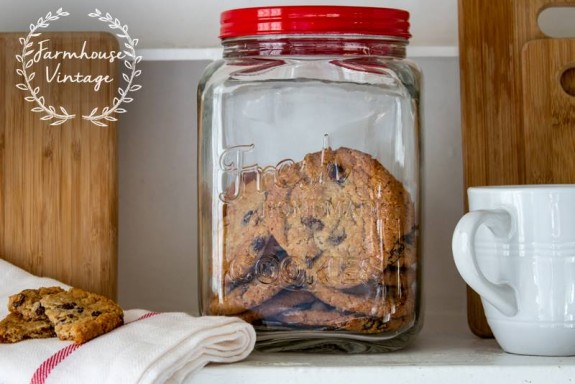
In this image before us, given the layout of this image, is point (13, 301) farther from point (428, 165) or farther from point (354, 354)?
point (428, 165)

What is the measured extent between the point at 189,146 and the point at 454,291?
360 mm

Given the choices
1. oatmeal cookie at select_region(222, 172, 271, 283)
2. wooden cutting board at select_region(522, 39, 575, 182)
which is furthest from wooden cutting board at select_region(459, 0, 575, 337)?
oatmeal cookie at select_region(222, 172, 271, 283)

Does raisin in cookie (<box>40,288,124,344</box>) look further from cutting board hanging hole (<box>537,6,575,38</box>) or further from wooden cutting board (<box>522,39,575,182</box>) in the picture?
cutting board hanging hole (<box>537,6,575,38</box>)

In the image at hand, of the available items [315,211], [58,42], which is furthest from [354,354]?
[58,42]

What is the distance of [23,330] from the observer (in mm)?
785

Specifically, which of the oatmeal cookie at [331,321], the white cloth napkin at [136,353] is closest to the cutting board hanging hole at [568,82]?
the oatmeal cookie at [331,321]

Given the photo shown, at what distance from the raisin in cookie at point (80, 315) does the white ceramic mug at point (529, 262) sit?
0.99 feet

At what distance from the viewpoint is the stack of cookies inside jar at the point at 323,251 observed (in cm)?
80

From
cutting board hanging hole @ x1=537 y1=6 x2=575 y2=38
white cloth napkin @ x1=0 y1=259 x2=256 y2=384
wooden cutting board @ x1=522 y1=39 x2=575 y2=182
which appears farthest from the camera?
cutting board hanging hole @ x1=537 y1=6 x2=575 y2=38

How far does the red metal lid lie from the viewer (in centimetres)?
81

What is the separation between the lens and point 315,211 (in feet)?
2.63

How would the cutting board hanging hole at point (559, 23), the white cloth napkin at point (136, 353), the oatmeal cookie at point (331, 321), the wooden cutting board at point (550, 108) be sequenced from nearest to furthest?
the white cloth napkin at point (136, 353)
the oatmeal cookie at point (331, 321)
the wooden cutting board at point (550, 108)
the cutting board hanging hole at point (559, 23)

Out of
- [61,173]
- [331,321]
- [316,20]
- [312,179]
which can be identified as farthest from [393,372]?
[61,173]

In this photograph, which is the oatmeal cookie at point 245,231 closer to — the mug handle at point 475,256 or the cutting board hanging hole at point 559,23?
the mug handle at point 475,256
